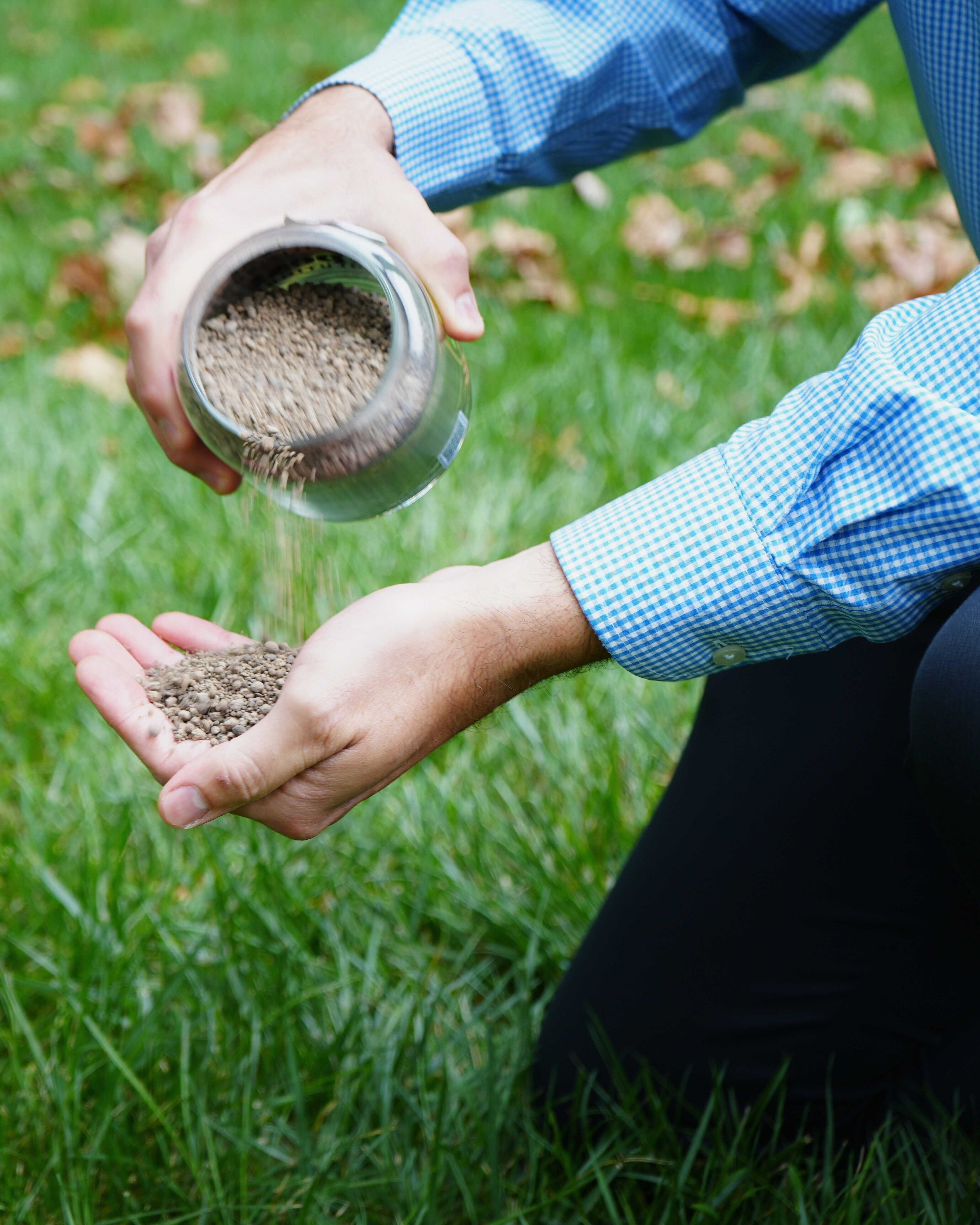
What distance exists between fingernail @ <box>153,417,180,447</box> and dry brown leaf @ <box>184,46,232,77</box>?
3.48 metres

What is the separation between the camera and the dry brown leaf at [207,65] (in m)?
4.21

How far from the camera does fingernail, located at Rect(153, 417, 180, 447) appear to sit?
113cm

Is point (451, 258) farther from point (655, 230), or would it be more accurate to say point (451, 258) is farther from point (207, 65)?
point (207, 65)

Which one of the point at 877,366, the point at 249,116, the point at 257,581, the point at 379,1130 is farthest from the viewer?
the point at 249,116

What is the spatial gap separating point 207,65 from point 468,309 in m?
3.69

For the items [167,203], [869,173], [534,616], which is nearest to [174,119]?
[167,203]

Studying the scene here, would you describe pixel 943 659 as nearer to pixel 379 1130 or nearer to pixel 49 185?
pixel 379 1130

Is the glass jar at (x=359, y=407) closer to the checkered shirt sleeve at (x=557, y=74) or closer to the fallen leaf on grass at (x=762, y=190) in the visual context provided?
the checkered shirt sleeve at (x=557, y=74)

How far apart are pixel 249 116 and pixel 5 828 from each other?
2.87 metres

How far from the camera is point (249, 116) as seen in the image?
3.75m

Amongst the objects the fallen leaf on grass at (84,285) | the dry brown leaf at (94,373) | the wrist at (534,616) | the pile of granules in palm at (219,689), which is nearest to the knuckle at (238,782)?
the pile of granules in palm at (219,689)

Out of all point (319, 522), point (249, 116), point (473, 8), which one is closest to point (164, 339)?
point (319, 522)

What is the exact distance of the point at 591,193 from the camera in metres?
3.11

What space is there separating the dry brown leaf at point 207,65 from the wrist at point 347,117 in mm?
3228
